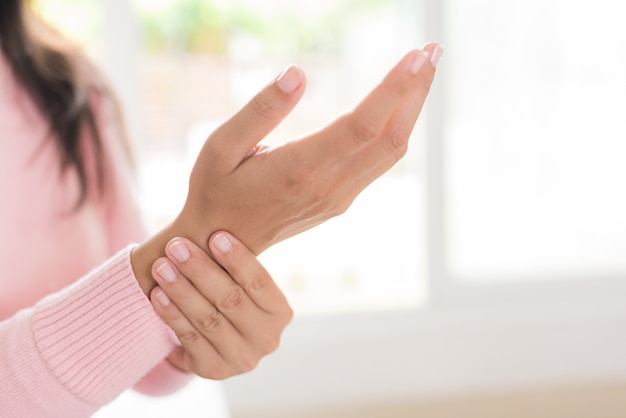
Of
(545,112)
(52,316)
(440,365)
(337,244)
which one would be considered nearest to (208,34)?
(337,244)

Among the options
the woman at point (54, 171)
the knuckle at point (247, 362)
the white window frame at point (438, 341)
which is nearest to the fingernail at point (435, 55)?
the knuckle at point (247, 362)

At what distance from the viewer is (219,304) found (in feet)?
2.08

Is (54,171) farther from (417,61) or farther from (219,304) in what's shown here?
(417,61)

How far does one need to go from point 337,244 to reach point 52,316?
147 centimetres

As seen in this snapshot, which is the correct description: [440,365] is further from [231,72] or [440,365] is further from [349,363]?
[231,72]

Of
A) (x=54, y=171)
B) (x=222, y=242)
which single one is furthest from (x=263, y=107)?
(x=54, y=171)

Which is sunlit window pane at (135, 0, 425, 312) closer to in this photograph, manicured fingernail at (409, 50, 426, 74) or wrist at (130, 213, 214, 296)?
wrist at (130, 213, 214, 296)

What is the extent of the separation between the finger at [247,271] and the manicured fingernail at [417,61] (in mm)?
207

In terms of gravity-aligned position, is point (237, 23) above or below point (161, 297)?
above

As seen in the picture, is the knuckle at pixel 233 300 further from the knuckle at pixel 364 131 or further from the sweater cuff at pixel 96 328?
the knuckle at pixel 364 131

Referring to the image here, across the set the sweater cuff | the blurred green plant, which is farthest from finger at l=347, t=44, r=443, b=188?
the blurred green plant

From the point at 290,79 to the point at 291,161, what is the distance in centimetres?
6

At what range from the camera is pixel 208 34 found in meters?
1.99

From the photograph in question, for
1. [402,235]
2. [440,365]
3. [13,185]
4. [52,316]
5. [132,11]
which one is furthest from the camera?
[402,235]
